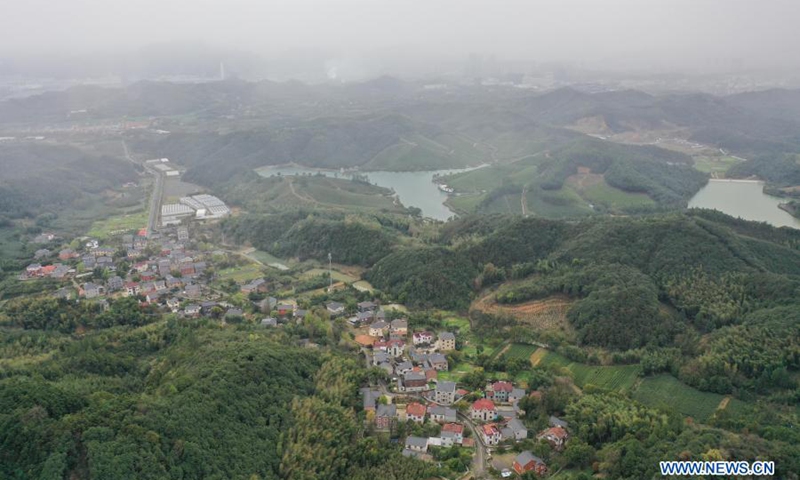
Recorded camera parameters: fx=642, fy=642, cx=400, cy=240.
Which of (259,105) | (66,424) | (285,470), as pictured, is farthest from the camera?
(259,105)

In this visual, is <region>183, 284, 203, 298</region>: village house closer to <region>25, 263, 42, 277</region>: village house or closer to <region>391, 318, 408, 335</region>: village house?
<region>25, 263, 42, 277</region>: village house

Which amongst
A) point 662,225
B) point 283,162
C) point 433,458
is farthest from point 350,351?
point 283,162

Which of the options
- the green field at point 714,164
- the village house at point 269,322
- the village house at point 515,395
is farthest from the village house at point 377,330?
the green field at point 714,164

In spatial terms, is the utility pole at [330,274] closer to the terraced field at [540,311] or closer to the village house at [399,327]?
the village house at [399,327]

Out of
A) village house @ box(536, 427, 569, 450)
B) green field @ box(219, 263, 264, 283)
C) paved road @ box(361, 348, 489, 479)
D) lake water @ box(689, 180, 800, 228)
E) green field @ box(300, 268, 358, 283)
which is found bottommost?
green field @ box(219, 263, 264, 283)

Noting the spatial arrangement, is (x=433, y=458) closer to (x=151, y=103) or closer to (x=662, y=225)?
(x=662, y=225)

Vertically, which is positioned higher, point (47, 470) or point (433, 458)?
point (47, 470)

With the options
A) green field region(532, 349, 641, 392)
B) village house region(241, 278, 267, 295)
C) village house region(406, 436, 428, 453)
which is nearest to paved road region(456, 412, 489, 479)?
village house region(406, 436, 428, 453)
